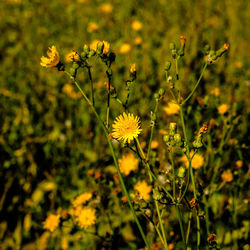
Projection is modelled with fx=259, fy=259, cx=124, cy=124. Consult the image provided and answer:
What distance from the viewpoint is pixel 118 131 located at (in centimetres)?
137

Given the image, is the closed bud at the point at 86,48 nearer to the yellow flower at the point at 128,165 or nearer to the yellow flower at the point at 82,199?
the yellow flower at the point at 128,165

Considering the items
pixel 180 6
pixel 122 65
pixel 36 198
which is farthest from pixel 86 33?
pixel 36 198

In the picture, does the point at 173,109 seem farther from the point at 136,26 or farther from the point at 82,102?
the point at 136,26

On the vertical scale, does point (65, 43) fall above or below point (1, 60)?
above

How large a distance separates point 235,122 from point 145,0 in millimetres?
3579

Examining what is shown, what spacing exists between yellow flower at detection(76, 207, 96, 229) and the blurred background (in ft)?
0.37

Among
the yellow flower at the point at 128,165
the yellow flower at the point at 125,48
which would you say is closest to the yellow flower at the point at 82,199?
the yellow flower at the point at 128,165

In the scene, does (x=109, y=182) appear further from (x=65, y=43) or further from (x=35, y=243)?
(x=65, y=43)

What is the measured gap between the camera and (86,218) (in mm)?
1885

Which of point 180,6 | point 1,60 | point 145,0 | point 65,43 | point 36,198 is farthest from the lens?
point 145,0

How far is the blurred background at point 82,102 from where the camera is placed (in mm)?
2123

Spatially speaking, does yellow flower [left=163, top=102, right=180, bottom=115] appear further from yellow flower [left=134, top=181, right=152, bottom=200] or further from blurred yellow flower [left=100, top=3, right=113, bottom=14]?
blurred yellow flower [left=100, top=3, right=113, bottom=14]

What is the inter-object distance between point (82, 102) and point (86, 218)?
144 centimetres

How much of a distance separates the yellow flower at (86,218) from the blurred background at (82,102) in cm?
11
